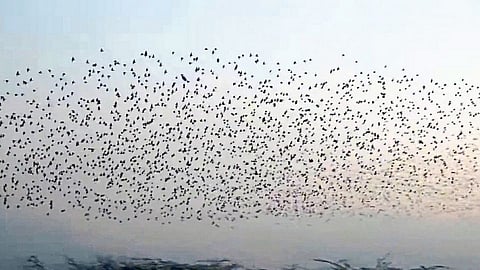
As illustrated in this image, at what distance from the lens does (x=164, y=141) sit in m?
10.6

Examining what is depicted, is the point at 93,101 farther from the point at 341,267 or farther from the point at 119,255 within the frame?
the point at 341,267

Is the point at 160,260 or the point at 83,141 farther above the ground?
the point at 83,141

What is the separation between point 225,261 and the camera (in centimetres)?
1030

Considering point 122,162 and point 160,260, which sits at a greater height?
point 122,162

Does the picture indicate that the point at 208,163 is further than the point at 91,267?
Yes

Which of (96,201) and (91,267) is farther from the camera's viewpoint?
(96,201)

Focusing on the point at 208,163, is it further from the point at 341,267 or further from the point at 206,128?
the point at 341,267

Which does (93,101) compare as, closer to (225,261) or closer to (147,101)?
(147,101)

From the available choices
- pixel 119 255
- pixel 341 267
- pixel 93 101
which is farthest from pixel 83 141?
pixel 341 267

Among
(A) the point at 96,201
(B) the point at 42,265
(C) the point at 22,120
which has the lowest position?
(B) the point at 42,265

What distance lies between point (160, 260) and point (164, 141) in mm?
1113

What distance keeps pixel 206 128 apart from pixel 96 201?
1.24 m

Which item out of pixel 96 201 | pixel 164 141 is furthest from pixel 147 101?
pixel 96 201

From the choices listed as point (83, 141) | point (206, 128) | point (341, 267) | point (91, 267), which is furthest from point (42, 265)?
point (341, 267)
